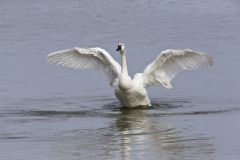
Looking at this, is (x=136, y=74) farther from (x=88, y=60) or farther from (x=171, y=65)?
(x=88, y=60)

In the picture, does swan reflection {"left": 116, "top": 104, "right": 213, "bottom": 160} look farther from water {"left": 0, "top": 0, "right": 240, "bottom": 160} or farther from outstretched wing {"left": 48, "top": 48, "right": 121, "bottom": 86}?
outstretched wing {"left": 48, "top": 48, "right": 121, "bottom": 86}

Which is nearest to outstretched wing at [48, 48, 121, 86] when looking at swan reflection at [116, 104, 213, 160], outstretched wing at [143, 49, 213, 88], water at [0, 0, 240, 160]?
water at [0, 0, 240, 160]

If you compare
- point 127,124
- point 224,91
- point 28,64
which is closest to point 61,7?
point 28,64

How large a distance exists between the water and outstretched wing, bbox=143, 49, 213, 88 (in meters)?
0.39

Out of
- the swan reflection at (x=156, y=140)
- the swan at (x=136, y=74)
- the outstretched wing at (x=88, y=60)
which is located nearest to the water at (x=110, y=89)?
the swan reflection at (x=156, y=140)

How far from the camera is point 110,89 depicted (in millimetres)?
19531

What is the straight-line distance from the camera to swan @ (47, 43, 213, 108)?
18.0 meters

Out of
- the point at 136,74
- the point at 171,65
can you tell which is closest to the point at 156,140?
the point at 136,74

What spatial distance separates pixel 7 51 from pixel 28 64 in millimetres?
1631

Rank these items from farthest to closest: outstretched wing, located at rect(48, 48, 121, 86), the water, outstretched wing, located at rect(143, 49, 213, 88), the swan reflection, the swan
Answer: outstretched wing, located at rect(48, 48, 121, 86)
outstretched wing, located at rect(143, 49, 213, 88)
the swan
the water
the swan reflection

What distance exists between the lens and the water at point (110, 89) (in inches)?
550

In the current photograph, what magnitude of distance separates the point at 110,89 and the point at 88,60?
922 millimetres

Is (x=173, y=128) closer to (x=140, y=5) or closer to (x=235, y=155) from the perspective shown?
(x=235, y=155)

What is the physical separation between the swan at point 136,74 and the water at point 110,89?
0.99ft
